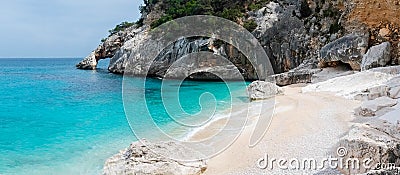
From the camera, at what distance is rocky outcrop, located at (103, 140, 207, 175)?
23.2 feet

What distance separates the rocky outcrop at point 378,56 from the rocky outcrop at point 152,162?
13311 mm

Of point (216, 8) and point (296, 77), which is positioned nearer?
point (296, 77)

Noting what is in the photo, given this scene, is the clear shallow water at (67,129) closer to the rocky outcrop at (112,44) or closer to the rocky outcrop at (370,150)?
the rocky outcrop at (370,150)

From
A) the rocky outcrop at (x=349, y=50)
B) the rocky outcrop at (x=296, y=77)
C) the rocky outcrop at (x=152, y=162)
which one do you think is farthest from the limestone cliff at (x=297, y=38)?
the rocky outcrop at (x=152, y=162)

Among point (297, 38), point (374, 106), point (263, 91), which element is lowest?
point (263, 91)

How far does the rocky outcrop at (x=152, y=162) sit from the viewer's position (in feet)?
23.2

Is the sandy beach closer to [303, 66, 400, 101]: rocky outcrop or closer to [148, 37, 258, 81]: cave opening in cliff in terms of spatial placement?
[303, 66, 400, 101]: rocky outcrop

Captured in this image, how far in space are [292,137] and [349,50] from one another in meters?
13.4

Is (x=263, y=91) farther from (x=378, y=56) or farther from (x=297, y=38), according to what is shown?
(x=297, y=38)

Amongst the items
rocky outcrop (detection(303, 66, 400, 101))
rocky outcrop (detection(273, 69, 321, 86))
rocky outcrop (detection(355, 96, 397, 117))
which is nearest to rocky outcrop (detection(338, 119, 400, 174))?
rocky outcrop (detection(355, 96, 397, 117))

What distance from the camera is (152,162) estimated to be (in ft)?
23.8

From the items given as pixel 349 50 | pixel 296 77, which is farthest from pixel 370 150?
pixel 296 77

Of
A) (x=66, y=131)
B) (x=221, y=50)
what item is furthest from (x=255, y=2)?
(x=66, y=131)

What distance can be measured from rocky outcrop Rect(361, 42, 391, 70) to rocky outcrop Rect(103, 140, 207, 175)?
1331cm
